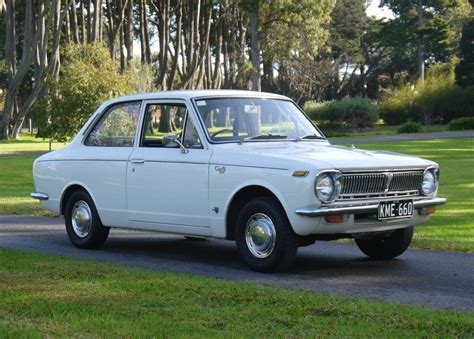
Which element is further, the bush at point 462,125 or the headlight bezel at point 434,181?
the bush at point 462,125

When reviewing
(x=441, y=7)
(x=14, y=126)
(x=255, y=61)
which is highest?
(x=441, y=7)

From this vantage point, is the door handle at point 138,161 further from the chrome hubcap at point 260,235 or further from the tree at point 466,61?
the tree at point 466,61

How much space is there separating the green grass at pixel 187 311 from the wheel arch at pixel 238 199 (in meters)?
1.11

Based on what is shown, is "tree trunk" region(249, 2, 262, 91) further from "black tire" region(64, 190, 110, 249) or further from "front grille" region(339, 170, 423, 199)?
"front grille" region(339, 170, 423, 199)

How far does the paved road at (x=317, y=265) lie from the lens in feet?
26.5

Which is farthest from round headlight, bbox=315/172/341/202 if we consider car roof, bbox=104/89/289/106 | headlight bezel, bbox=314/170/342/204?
car roof, bbox=104/89/289/106

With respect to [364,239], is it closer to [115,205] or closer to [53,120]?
[115,205]

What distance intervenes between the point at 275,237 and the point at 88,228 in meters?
2.96

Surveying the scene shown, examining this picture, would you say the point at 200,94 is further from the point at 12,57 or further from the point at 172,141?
the point at 12,57

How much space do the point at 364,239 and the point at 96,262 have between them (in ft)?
9.04

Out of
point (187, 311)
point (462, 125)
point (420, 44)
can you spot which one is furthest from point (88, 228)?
point (420, 44)

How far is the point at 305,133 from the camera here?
34.5 feet

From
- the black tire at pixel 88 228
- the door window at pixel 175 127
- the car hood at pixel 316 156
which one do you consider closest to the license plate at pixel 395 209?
the car hood at pixel 316 156

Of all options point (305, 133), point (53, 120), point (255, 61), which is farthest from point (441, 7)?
point (305, 133)
